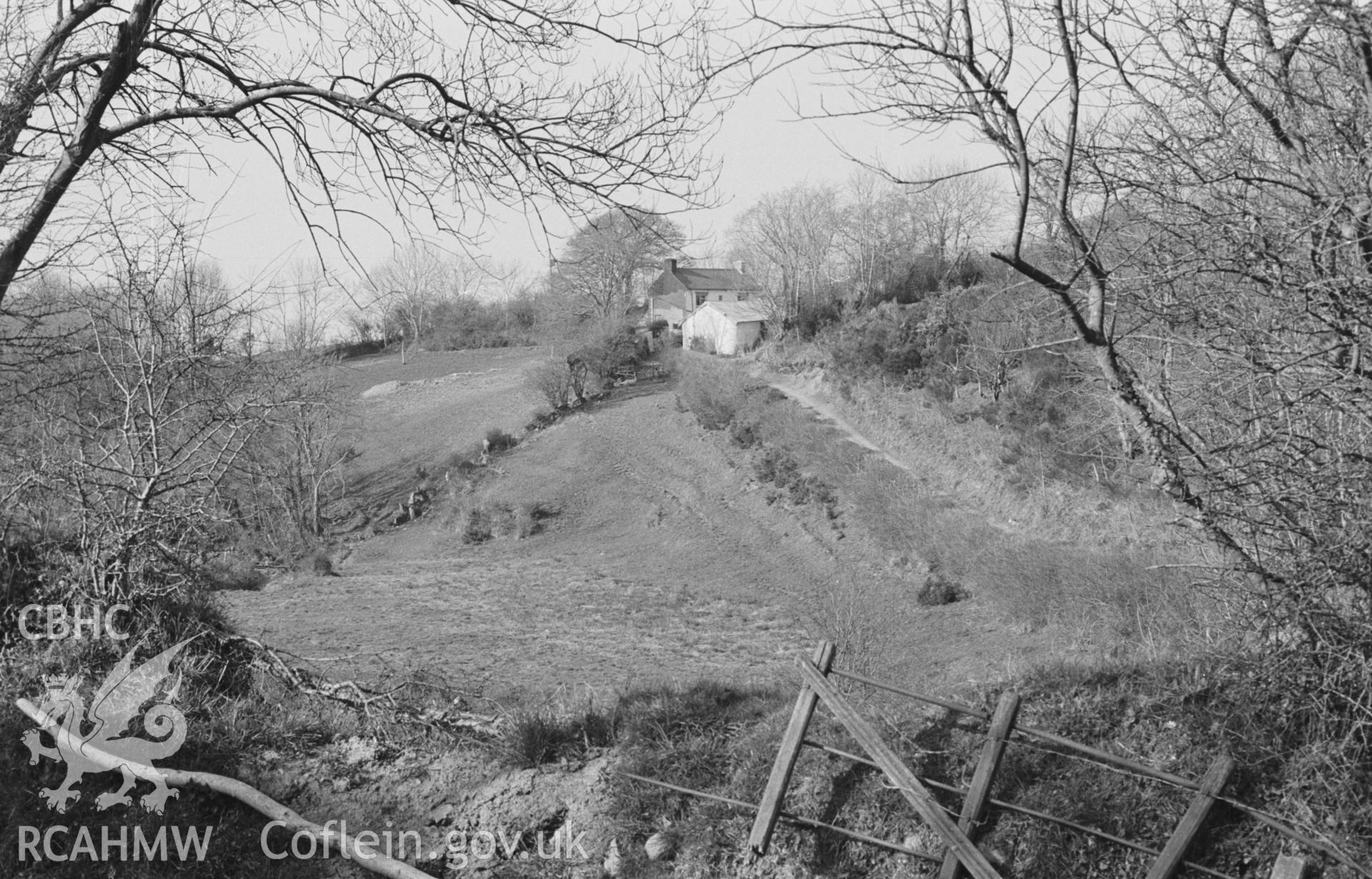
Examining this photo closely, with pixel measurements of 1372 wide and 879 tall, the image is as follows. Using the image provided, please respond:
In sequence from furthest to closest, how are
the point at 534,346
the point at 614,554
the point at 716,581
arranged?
the point at 534,346 → the point at 614,554 → the point at 716,581

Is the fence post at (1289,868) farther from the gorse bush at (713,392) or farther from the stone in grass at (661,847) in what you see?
the gorse bush at (713,392)

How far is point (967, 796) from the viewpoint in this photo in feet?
12.4

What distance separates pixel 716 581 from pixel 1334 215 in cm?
1972

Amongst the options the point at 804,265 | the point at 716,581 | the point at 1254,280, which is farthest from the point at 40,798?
the point at 804,265

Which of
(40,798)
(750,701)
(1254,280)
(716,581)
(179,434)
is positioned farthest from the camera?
(716,581)

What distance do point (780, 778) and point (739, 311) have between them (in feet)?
128

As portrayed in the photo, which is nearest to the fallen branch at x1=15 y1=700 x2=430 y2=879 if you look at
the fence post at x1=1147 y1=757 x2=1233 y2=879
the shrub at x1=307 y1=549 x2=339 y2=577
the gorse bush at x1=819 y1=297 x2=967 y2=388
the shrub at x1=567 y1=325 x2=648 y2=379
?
the fence post at x1=1147 y1=757 x2=1233 y2=879

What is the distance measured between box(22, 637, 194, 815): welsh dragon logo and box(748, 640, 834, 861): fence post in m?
2.76

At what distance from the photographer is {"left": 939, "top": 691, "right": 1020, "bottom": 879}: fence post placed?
3.65 m

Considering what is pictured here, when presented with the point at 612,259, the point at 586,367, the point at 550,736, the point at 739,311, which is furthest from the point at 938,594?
the point at 739,311

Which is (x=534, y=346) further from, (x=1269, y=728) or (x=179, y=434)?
(x=1269, y=728)

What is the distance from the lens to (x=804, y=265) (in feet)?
130

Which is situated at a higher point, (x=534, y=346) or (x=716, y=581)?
(x=534, y=346)

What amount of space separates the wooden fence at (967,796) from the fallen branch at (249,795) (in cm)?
134
